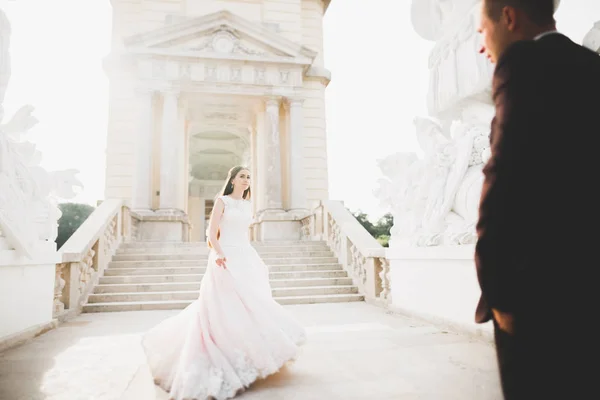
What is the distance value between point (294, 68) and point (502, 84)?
14659 millimetres

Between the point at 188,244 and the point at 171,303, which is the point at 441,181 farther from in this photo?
the point at 188,244

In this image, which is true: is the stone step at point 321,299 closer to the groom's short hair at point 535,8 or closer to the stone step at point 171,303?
the stone step at point 171,303

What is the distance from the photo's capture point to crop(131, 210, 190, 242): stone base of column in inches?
497

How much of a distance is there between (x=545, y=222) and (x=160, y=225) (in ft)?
42.5

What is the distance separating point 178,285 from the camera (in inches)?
316

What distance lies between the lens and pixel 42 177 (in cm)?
496

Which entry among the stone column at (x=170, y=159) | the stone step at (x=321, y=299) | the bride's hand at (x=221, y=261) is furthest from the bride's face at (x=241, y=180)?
the stone column at (x=170, y=159)

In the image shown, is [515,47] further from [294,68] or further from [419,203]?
[294,68]

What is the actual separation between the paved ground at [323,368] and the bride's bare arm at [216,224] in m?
1.08

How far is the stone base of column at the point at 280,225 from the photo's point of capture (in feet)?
45.0

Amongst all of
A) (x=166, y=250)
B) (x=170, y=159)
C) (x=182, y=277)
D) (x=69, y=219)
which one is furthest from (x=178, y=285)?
(x=69, y=219)

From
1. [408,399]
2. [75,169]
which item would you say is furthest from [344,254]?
[408,399]

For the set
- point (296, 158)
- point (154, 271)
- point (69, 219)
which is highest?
point (296, 158)

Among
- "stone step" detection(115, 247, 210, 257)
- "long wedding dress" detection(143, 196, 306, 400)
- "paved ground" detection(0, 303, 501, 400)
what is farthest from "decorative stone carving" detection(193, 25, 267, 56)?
"long wedding dress" detection(143, 196, 306, 400)
